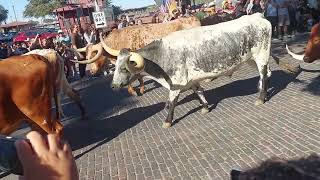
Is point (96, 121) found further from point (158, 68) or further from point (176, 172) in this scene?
point (176, 172)

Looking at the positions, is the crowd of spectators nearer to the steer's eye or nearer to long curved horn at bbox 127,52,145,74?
the steer's eye

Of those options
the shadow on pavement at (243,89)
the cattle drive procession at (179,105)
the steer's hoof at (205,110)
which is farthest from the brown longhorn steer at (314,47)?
the steer's hoof at (205,110)

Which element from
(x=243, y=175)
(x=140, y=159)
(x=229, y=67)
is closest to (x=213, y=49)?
(x=229, y=67)

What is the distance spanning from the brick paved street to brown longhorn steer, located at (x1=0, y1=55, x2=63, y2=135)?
3.38 ft

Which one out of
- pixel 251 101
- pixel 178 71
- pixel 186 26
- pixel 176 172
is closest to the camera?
pixel 176 172

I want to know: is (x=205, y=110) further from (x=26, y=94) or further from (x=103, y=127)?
(x=26, y=94)

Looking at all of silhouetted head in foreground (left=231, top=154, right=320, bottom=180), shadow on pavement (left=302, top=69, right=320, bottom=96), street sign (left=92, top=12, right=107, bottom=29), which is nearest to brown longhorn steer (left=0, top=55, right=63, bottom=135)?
shadow on pavement (left=302, top=69, right=320, bottom=96)

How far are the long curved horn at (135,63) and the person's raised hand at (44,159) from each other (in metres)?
6.12

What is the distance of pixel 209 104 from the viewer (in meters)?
8.91

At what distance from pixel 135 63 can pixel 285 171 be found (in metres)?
6.31

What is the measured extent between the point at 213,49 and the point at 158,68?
1.06 metres

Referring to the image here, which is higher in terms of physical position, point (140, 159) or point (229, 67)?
point (229, 67)

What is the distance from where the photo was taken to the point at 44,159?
52.6 inches

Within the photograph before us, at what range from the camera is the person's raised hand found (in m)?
1.33
